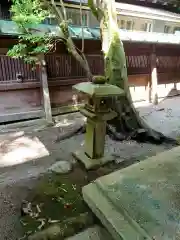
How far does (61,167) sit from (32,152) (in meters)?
1.16

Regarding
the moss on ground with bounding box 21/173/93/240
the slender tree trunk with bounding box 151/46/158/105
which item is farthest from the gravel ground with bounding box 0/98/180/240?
the slender tree trunk with bounding box 151/46/158/105

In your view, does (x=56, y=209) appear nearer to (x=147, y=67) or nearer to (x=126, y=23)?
(x=147, y=67)

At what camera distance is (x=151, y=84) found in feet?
32.5

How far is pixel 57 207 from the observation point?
3309 millimetres

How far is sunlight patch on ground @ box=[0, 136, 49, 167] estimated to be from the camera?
479cm

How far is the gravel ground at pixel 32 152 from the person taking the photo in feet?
10.9

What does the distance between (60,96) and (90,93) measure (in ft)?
13.8

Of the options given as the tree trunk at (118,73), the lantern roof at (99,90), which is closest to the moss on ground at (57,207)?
the lantern roof at (99,90)

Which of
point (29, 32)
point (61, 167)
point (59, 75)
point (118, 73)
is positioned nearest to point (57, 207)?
point (61, 167)

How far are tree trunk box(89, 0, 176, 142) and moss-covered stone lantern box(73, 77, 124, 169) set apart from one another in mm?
1294

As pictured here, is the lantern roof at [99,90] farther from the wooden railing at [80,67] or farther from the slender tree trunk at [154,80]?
the slender tree trunk at [154,80]

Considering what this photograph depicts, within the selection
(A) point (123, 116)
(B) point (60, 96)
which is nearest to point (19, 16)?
(B) point (60, 96)

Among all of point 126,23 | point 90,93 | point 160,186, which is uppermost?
point 126,23

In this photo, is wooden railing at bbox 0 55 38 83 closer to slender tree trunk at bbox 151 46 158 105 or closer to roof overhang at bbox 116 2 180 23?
roof overhang at bbox 116 2 180 23
